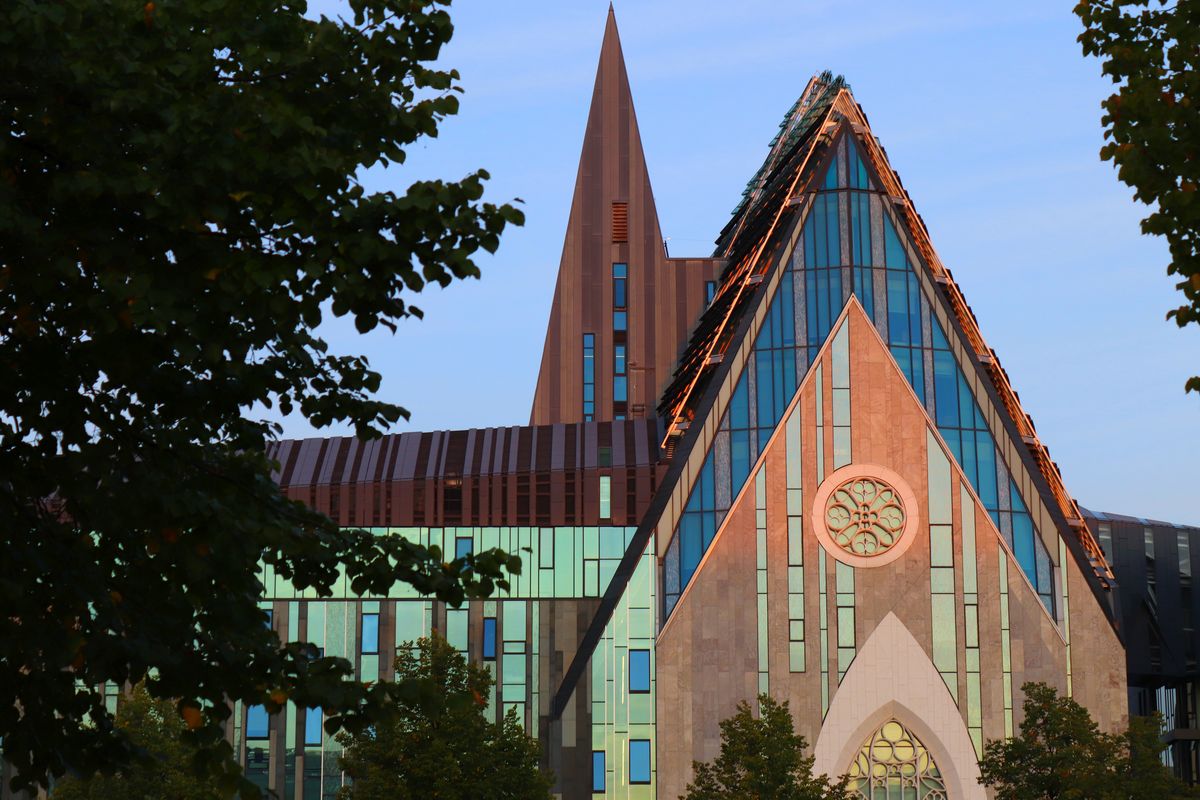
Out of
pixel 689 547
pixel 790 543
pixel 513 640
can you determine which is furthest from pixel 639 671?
pixel 790 543

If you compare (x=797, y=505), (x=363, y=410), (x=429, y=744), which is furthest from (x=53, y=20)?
(x=797, y=505)

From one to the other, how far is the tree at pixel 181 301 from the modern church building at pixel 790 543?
5470cm

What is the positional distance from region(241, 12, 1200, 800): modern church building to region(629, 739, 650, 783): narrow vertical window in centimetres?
10

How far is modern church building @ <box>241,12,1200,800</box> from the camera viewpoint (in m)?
70.1

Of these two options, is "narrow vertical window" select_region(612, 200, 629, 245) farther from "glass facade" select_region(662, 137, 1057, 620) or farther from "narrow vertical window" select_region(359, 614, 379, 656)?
"narrow vertical window" select_region(359, 614, 379, 656)

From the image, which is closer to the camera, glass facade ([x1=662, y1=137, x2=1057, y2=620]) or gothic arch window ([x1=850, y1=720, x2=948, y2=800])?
gothic arch window ([x1=850, y1=720, x2=948, y2=800])

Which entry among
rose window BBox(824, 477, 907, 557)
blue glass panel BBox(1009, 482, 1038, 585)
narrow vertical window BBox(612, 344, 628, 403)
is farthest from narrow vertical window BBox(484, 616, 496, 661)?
narrow vertical window BBox(612, 344, 628, 403)

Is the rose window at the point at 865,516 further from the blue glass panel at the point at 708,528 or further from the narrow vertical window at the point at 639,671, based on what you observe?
the narrow vertical window at the point at 639,671

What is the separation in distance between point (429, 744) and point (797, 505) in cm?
2269

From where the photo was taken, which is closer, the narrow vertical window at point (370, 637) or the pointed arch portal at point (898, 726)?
the pointed arch portal at point (898, 726)

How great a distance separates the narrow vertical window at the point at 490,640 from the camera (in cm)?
7244

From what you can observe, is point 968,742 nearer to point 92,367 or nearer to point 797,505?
point 797,505

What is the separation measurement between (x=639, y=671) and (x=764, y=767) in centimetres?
1466

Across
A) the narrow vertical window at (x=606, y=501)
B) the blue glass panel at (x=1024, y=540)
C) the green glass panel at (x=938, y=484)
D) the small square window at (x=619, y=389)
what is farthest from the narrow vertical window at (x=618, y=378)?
the blue glass panel at (x=1024, y=540)
